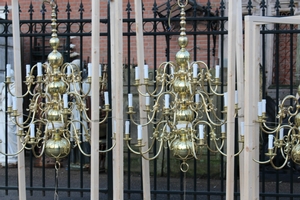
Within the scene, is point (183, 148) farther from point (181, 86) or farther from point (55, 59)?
point (55, 59)

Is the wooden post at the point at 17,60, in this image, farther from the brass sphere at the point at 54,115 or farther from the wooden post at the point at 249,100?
the wooden post at the point at 249,100

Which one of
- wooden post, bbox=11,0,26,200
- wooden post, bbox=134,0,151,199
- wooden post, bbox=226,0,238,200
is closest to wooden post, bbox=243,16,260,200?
wooden post, bbox=226,0,238,200

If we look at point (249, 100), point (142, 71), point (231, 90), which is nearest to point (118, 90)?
point (142, 71)

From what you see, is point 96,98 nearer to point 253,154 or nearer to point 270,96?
point 253,154

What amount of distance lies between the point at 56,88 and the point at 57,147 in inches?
17.8

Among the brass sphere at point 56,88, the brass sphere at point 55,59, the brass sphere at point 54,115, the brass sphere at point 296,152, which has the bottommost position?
the brass sphere at point 296,152

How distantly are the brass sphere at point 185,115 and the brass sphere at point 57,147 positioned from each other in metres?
0.90

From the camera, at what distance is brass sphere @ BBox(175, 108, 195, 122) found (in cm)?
387

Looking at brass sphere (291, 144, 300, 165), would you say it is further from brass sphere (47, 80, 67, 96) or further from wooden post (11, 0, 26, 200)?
wooden post (11, 0, 26, 200)

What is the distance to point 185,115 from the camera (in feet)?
12.7

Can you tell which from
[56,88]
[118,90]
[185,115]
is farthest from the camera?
[56,88]

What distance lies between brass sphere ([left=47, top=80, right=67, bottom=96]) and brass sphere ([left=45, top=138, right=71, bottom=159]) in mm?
366

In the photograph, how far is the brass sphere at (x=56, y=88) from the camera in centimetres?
399

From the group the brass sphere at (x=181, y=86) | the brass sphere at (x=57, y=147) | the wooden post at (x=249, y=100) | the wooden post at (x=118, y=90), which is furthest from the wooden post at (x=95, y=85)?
the wooden post at (x=249, y=100)
